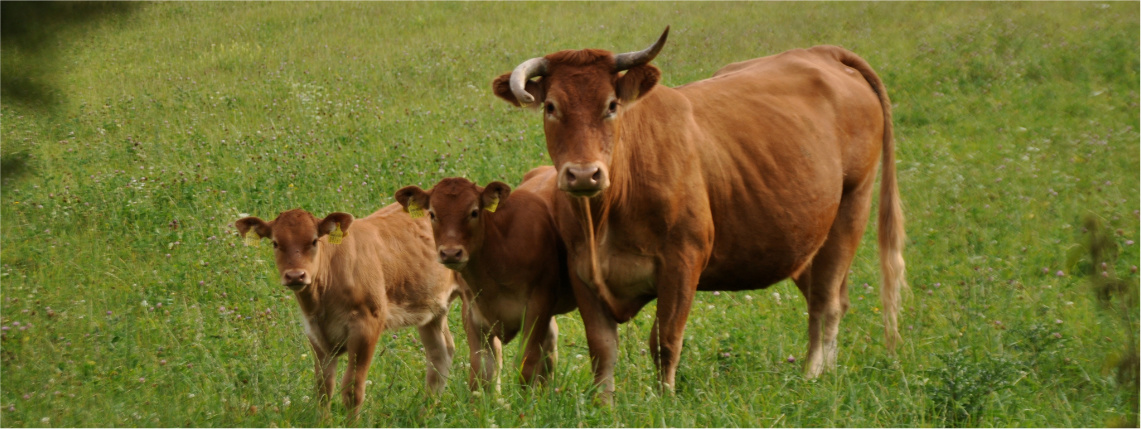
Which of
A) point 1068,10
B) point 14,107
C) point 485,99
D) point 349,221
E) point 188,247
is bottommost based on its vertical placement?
point 1068,10

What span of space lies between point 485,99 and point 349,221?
9837mm

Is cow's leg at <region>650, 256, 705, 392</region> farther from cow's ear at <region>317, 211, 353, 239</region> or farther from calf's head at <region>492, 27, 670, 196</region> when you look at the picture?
cow's ear at <region>317, 211, 353, 239</region>

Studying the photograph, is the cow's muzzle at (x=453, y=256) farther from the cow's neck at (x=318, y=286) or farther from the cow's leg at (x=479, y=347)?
the cow's neck at (x=318, y=286)

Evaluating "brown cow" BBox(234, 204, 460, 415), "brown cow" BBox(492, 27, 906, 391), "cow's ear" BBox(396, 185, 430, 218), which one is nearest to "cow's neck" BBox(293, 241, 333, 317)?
"brown cow" BBox(234, 204, 460, 415)

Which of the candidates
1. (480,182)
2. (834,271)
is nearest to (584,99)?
(834,271)

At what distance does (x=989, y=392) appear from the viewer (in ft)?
19.4

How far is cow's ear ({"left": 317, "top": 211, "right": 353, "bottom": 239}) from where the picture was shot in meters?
7.10

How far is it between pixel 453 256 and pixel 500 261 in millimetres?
432

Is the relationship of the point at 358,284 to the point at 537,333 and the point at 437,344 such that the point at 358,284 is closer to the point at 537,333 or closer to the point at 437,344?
the point at 437,344

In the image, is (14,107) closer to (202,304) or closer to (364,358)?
(364,358)

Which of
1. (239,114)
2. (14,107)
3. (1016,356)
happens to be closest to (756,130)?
(1016,356)

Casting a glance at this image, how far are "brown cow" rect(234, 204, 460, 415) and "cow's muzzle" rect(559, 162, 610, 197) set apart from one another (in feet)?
7.37

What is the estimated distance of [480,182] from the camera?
12.1m

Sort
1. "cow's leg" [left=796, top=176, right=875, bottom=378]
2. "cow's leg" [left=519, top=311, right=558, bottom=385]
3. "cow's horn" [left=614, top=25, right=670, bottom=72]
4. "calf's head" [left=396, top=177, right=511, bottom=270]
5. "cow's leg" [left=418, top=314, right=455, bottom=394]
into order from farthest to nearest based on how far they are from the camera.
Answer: "cow's leg" [left=418, top=314, right=455, bottom=394], "cow's leg" [left=796, top=176, right=875, bottom=378], "calf's head" [left=396, top=177, right=511, bottom=270], "cow's leg" [left=519, top=311, right=558, bottom=385], "cow's horn" [left=614, top=25, right=670, bottom=72]
